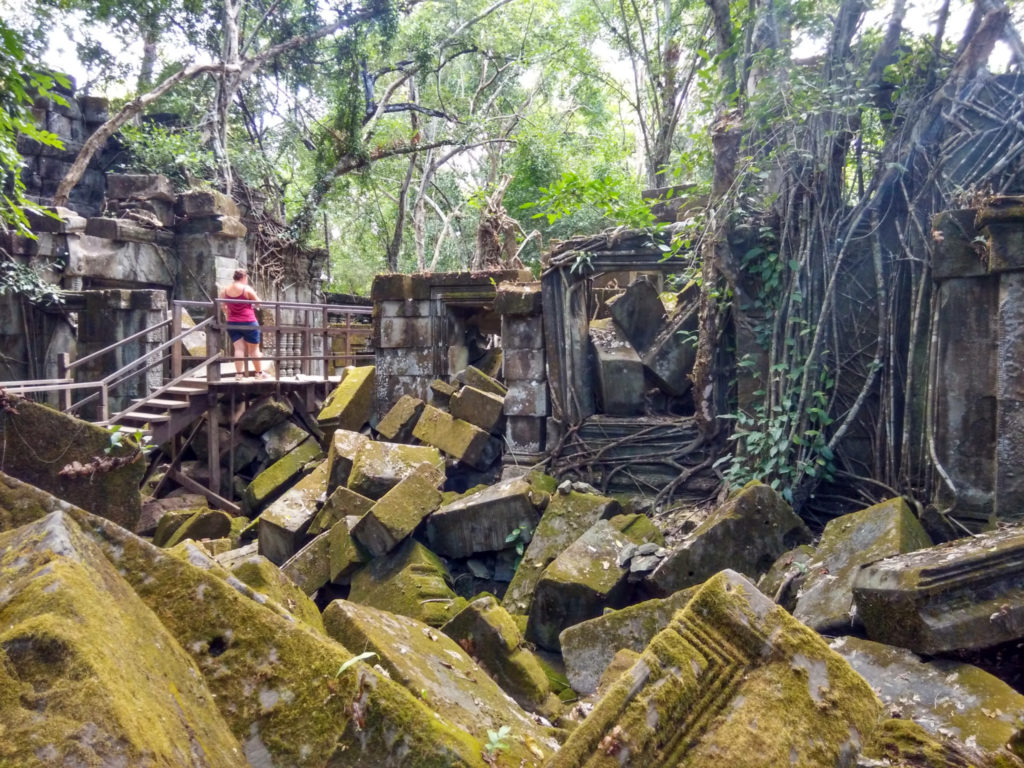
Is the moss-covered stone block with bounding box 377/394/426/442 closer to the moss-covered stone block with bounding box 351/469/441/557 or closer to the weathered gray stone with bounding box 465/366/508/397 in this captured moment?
the weathered gray stone with bounding box 465/366/508/397

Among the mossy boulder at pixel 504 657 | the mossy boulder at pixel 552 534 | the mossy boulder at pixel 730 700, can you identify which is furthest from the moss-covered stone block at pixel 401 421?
the mossy boulder at pixel 730 700

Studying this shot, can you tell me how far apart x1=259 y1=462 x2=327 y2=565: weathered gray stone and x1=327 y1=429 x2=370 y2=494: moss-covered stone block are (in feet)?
0.62

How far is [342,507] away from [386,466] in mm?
592

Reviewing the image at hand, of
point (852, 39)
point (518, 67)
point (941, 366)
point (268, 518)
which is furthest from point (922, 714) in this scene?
point (518, 67)

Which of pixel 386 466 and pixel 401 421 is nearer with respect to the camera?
pixel 386 466

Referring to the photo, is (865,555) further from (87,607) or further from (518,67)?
(518,67)

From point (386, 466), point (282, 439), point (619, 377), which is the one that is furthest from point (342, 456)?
point (282, 439)

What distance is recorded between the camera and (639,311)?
720cm

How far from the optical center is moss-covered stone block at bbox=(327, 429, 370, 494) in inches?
273

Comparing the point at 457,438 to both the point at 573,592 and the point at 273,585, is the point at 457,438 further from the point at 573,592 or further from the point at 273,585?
the point at 273,585

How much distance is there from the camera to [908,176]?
4.93 metres

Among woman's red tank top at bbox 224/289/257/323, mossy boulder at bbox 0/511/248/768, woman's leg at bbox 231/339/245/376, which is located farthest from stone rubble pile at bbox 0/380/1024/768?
woman's red tank top at bbox 224/289/257/323

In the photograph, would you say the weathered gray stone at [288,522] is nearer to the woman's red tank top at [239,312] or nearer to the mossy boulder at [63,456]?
the mossy boulder at [63,456]

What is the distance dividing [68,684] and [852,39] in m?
6.35
